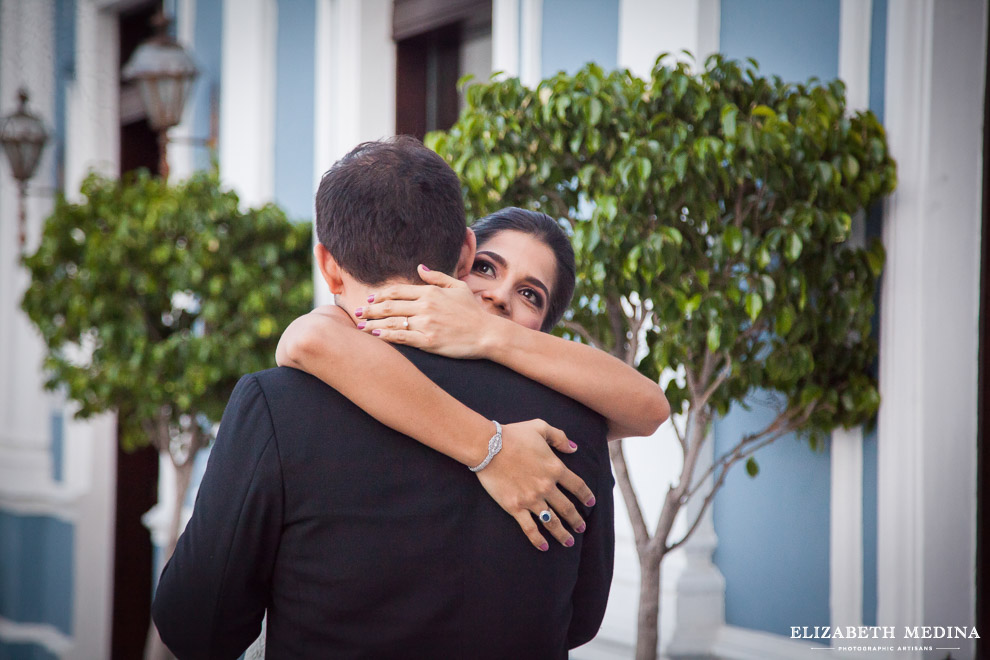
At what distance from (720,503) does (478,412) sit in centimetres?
217

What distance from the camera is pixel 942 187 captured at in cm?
259

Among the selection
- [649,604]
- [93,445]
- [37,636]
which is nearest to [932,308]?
[649,604]

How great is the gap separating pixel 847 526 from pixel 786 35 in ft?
5.06

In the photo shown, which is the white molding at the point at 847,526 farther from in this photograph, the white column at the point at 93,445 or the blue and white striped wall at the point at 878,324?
the white column at the point at 93,445

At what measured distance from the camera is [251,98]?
514 cm

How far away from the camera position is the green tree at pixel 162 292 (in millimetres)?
4066

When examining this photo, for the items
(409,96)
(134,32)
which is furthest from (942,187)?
(134,32)

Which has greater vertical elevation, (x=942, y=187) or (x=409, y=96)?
(x=409, y=96)

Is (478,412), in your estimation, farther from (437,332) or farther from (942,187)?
(942,187)

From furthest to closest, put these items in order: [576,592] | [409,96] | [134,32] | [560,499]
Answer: [134,32]
[409,96]
[576,592]
[560,499]

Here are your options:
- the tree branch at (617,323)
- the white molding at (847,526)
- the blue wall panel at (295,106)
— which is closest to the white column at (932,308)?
the white molding at (847,526)

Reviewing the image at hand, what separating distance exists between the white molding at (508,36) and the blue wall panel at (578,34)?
133 mm

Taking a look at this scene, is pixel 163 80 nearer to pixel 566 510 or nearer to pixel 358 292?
pixel 358 292

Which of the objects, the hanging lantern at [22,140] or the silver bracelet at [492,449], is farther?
the hanging lantern at [22,140]
